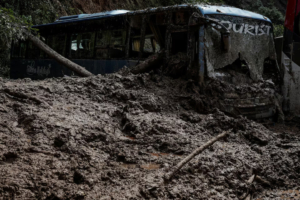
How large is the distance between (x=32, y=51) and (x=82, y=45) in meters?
3.13

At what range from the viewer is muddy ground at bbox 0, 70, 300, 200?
279cm

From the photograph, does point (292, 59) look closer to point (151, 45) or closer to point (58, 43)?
point (151, 45)

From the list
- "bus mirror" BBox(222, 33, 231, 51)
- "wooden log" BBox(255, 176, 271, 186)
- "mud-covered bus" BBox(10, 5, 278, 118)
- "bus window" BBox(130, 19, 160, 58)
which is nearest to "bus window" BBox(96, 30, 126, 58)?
"mud-covered bus" BBox(10, 5, 278, 118)

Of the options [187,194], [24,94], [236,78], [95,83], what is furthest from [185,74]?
[187,194]

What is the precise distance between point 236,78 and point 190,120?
1.98 metres

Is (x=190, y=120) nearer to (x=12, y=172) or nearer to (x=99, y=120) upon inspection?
(x=99, y=120)

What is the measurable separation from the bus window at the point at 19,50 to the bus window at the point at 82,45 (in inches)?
127

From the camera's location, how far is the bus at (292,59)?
6.93 m

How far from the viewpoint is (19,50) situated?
458 inches

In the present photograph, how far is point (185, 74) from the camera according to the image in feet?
20.8

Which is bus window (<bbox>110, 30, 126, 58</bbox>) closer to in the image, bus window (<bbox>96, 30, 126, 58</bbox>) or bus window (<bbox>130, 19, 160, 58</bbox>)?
bus window (<bbox>96, 30, 126, 58</bbox>)

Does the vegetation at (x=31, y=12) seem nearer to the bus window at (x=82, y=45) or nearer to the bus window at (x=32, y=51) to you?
the bus window at (x=32, y=51)

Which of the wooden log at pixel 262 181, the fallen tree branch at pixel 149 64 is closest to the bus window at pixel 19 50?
the fallen tree branch at pixel 149 64

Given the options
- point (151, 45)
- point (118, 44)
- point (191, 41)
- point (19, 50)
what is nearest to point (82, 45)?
point (118, 44)
